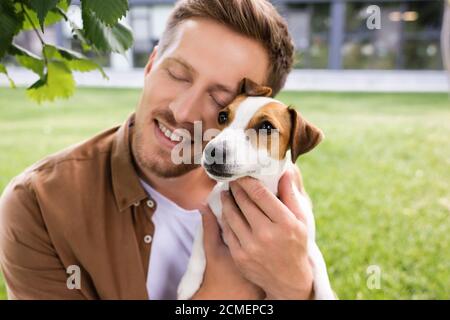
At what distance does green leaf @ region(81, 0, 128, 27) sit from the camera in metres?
1.01

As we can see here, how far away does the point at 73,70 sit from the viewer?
4.73ft

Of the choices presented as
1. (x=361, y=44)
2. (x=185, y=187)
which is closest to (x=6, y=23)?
(x=185, y=187)

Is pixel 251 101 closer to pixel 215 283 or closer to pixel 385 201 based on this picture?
pixel 215 283

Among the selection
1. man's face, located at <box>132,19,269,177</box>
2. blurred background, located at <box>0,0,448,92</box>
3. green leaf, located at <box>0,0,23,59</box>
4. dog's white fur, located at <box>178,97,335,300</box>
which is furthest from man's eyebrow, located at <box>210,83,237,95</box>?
blurred background, located at <box>0,0,448,92</box>

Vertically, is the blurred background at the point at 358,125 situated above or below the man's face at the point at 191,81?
below

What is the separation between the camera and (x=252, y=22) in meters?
1.52

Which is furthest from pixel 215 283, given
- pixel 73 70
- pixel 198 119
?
pixel 73 70

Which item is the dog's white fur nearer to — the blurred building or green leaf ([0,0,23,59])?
green leaf ([0,0,23,59])

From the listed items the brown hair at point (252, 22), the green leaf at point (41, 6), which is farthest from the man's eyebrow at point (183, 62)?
the green leaf at point (41, 6)

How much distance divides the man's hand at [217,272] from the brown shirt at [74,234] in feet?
0.70

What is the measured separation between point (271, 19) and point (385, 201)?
2.51 meters

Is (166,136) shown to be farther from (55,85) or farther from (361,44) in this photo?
(361,44)

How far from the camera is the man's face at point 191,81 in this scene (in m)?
1.46

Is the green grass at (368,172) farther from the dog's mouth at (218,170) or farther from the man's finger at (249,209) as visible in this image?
the dog's mouth at (218,170)
